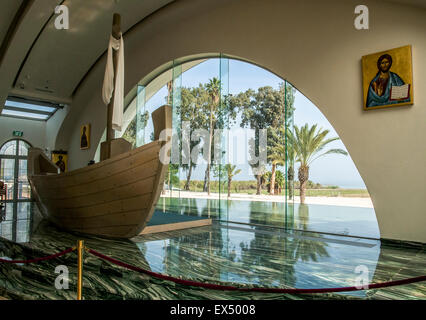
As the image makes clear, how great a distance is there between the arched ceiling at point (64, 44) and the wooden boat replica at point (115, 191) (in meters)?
5.55

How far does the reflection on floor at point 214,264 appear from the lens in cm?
275

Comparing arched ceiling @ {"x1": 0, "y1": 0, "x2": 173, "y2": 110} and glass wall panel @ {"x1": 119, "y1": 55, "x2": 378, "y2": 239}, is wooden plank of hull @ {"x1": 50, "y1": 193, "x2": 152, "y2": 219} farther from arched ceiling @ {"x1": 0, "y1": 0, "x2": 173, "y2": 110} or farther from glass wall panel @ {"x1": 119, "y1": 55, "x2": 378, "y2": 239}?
arched ceiling @ {"x1": 0, "y1": 0, "x2": 173, "y2": 110}

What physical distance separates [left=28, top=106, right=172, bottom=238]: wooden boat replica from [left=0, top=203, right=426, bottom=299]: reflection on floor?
26 centimetres

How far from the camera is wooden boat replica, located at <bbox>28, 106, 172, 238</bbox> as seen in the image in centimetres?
412

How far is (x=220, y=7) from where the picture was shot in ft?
→ 24.9

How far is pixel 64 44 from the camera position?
389 inches

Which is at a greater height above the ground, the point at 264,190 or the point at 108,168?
the point at 108,168

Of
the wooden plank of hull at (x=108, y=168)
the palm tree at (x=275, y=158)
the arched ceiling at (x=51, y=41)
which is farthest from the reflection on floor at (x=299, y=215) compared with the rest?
the arched ceiling at (x=51, y=41)

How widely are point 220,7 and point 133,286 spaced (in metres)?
6.85

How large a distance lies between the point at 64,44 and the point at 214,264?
945 centimetres

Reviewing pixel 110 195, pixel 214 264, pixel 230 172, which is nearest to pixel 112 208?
pixel 110 195

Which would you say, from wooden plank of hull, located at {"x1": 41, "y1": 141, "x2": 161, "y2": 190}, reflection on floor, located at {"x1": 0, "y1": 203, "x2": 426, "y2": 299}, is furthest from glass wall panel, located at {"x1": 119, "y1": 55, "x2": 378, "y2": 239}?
wooden plank of hull, located at {"x1": 41, "y1": 141, "x2": 161, "y2": 190}

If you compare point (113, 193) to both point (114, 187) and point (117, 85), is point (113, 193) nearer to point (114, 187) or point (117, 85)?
point (114, 187)
